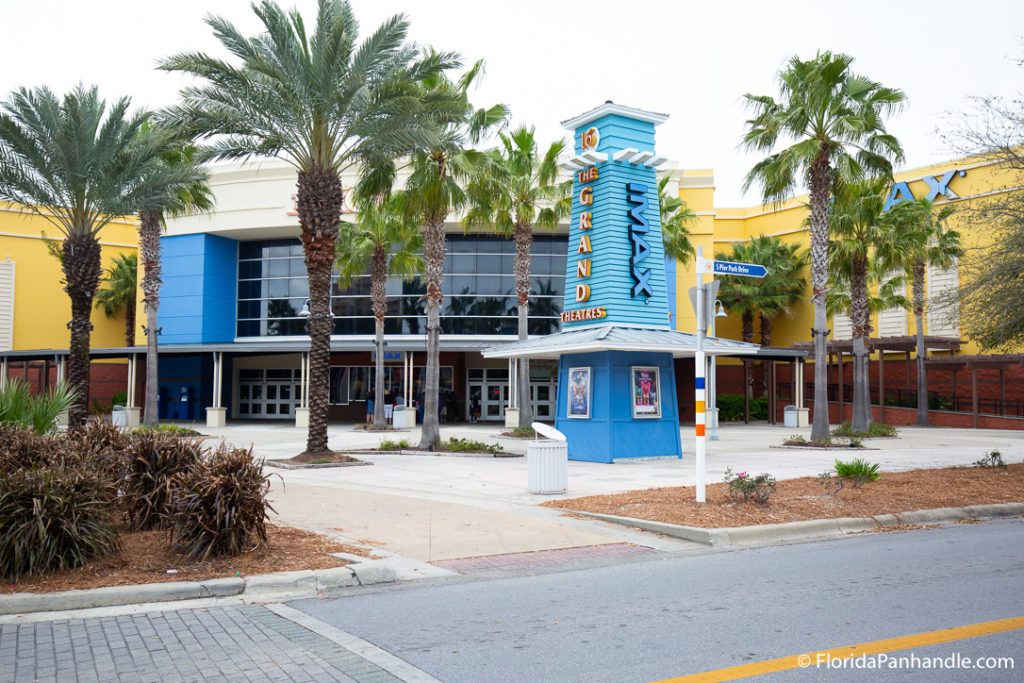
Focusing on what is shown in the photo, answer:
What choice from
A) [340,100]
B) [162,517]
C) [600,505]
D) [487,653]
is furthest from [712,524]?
[340,100]

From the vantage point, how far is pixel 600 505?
11.5 m

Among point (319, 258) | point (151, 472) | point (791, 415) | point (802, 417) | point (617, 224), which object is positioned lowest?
point (802, 417)

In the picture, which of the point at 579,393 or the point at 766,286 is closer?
the point at 579,393

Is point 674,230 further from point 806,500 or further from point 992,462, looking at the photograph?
point 806,500

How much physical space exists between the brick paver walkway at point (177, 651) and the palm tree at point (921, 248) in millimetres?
22932

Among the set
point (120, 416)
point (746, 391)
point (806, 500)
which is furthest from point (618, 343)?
point (746, 391)

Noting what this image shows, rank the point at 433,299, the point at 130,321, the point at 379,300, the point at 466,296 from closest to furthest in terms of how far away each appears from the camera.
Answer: the point at 433,299
the point at 379,300
the point at 466,296
the point at 130,321

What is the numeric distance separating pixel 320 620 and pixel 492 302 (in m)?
33.0

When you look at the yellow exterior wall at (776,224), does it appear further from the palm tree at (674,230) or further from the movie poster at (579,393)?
the movie poster at (579,393)

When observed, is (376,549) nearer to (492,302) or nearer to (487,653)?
(487,653)

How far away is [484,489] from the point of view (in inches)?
540

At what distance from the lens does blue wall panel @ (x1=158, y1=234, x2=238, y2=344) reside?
40469 mm

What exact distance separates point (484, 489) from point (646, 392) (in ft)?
21.7

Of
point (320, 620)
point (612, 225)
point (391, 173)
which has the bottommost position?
point (320, 620)
